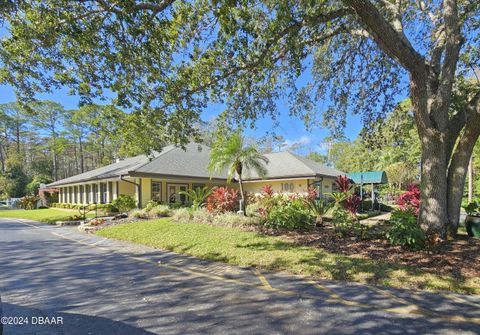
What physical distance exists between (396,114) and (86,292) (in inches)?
465

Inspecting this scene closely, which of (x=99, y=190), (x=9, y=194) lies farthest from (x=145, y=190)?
(x=9, y=194)

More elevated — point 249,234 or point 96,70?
point 96,70

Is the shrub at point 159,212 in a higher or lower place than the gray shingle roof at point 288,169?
lower

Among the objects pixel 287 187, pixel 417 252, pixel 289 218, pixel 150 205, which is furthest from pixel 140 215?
pixel 417 252

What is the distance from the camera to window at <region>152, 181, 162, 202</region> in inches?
798

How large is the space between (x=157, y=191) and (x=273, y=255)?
14.8 metres

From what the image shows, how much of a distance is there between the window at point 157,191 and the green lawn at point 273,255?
8.17 meters

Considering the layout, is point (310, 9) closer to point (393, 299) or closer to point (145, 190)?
point (393, 299)

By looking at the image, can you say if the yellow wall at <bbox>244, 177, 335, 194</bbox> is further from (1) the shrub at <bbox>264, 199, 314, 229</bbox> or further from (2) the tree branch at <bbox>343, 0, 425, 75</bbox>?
(2) the tree branch at <bbox>343, 0, 425, 75</bbox>

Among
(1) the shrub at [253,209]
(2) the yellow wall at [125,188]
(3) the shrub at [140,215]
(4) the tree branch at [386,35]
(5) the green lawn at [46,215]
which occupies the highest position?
(4) the tree branch at [386,35]

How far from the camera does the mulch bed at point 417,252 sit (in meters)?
5.91

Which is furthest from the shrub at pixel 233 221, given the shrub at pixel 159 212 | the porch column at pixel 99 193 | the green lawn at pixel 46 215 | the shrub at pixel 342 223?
the porch column at pixel 99 193

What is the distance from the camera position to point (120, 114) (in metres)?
8.31

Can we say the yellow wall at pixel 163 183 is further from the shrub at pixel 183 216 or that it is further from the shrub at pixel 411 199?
the shrub at pixel 411 199
